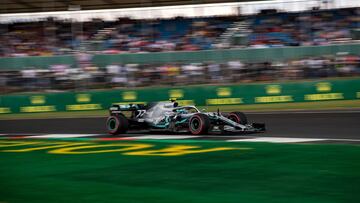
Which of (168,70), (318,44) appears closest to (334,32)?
(318,44)

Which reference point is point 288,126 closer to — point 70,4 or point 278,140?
point 278,140

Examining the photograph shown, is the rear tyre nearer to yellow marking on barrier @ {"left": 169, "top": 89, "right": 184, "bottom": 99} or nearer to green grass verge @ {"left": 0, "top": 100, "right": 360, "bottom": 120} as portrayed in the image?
green grass verge @ {"left": 0, "top": 100, "right": 360, "bottom": 120}

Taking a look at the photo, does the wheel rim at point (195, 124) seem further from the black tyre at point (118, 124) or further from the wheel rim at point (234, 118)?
the black tyre at point (118, 124)

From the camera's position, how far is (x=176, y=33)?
28.3m

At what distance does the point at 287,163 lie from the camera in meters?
7.00

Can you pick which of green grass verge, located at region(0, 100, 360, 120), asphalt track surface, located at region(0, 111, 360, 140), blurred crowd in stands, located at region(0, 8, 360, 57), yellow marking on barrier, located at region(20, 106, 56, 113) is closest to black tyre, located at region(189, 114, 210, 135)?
asphalt track surface, located at region(0, 111, 360, 140)

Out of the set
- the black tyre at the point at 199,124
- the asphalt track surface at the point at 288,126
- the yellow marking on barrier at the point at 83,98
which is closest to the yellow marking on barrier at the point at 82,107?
the yellow marking on barrier at the point at 83,98

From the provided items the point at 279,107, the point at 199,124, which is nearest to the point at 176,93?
the point at 279,107

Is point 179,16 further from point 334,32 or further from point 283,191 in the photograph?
point 283,191

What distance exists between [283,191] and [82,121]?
524 inches

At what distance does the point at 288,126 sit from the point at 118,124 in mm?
3929

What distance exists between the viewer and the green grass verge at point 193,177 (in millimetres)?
5223

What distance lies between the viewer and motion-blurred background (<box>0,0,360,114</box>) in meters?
21.0

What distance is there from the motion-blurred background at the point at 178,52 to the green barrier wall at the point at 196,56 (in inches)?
1.7
